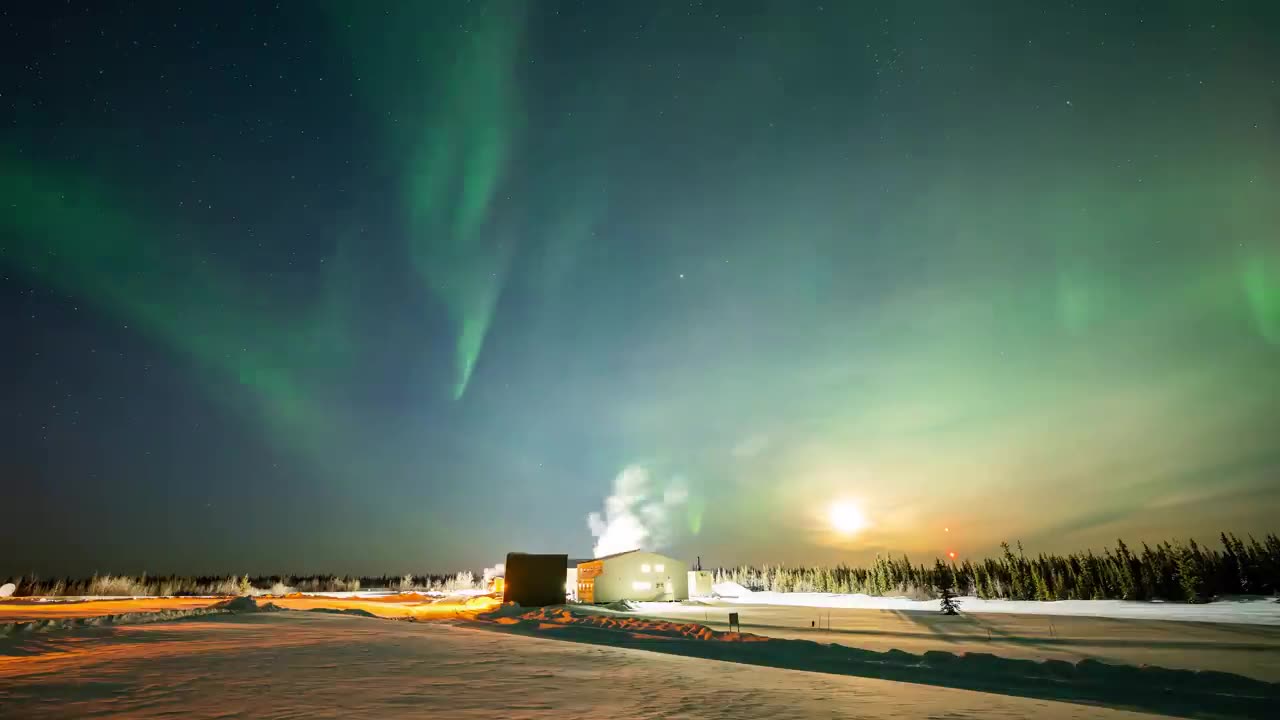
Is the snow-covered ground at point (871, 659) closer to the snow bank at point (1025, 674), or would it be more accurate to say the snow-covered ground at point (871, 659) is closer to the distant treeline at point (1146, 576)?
the snow bank at point (1025, 674)

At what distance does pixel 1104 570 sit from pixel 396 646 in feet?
325

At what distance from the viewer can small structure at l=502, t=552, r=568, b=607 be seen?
172 feet

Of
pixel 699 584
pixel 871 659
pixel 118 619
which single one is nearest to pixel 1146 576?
pixel 699 584

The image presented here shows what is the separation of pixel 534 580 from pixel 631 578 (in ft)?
70.4

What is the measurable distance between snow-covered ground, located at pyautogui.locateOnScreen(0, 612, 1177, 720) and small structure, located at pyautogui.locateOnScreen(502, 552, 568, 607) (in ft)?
119

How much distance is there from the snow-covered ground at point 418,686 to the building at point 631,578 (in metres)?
55.1

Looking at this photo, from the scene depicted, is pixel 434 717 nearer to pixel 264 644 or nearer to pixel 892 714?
pixel 892 714

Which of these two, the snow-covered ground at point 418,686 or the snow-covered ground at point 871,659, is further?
the snow-covered ground at point 871,659

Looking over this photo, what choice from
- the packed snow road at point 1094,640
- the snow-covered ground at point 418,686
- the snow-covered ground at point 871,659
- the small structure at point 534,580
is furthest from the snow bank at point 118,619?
the packed snow road at point 1094,640

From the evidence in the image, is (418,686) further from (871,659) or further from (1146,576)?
(1146,576)

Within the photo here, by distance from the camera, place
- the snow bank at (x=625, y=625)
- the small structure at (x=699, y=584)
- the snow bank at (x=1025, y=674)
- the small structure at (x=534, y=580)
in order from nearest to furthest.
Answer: the snow bank at (x=1025, y=674)
the snow bank at (x=625, y=625)
the small structure at (x=534, y=580)
the small structure at (x=699, y=584)

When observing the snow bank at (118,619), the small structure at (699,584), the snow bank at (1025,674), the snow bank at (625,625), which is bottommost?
the small structure at (699,584)

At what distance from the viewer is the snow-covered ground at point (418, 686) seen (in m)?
8.89

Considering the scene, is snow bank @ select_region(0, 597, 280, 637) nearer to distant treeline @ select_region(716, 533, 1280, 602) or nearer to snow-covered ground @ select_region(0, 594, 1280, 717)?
snow-covered ground @ select_region(0, 594, 1280, 717)
